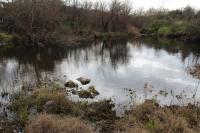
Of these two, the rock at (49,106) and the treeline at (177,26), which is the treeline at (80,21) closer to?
the treeline at (177,26)

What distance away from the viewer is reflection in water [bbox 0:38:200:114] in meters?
17.9

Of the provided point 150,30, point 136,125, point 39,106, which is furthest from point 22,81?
point 150,30

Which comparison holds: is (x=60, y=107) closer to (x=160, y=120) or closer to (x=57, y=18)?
(x=160, y=120)

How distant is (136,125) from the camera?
11.0 metres

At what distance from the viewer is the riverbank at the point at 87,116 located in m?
10.1

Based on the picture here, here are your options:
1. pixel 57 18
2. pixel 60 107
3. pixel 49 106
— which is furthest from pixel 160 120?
pixel 57 18

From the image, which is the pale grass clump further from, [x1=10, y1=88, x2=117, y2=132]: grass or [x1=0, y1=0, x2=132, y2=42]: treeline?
[x1=0, y1=0, x2=132, y2=42]: treeline

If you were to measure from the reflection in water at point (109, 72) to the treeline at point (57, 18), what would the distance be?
320 inches

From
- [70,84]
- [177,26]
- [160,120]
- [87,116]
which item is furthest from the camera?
[177,26]

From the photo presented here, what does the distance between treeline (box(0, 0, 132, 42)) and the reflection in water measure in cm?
813

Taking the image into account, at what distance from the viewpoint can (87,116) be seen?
12969mm

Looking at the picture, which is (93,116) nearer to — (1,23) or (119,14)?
(1,23)

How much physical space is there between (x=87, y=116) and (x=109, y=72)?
1161 cm

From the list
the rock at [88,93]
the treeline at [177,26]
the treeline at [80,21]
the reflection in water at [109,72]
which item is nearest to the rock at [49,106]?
the reflection in water at [109,72]
